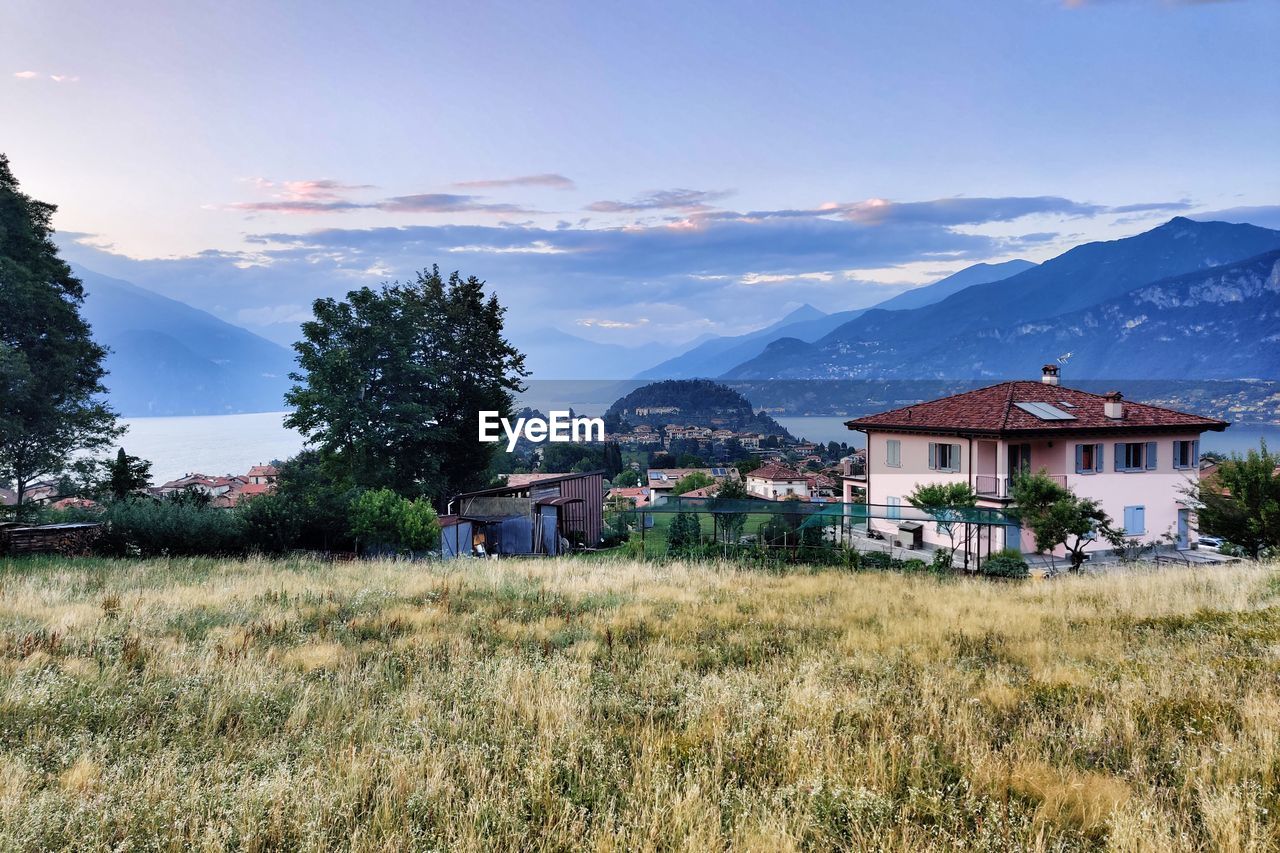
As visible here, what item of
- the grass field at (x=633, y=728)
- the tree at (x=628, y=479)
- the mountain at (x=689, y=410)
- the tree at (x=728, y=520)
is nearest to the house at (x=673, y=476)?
the tree at (x=628, y=479)

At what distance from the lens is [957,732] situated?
515cm

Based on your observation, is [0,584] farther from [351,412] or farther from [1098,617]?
[351,412]

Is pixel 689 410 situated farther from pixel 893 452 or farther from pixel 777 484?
pixel 893 452

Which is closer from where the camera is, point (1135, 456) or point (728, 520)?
point (728, 520)

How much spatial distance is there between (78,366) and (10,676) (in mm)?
33818

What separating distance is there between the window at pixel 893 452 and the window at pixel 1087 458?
8130 mm

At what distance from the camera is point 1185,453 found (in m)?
34.3

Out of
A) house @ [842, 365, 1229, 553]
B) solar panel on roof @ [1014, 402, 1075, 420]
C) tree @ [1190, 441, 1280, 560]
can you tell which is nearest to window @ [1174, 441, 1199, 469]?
house @ [842, 365, 1229, 553]

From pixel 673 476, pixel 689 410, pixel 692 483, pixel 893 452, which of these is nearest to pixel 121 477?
pixel 893 452

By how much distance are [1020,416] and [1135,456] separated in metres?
6.28

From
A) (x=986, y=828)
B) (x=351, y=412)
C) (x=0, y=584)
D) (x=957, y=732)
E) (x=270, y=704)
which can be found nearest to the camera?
(x=986, y=828)

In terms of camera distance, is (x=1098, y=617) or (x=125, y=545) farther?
(x=125, y=545)

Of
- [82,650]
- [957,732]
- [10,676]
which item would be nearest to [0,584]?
[82,650]

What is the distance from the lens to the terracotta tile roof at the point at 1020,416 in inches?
1259
